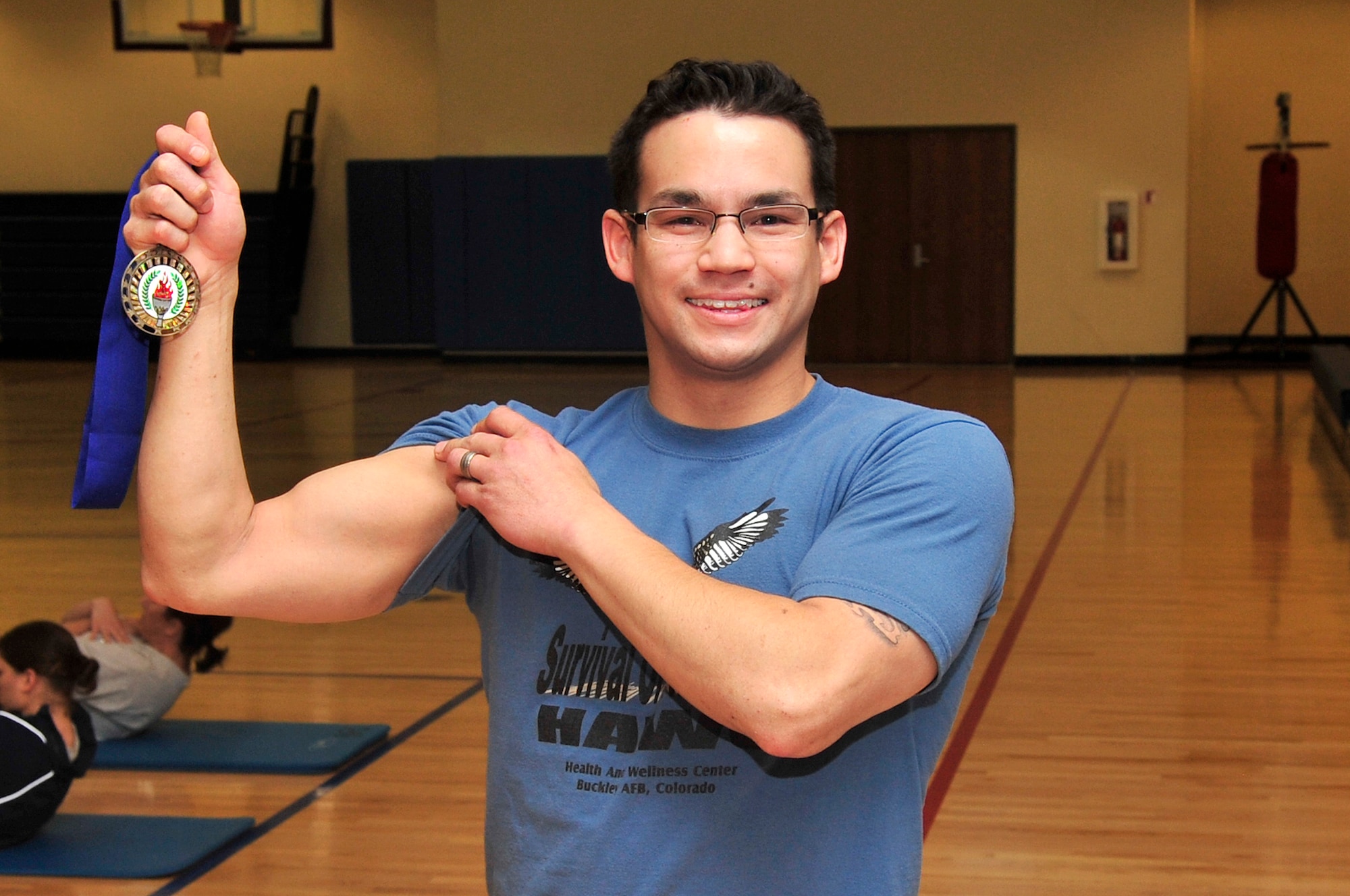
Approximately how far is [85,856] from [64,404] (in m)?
10.2

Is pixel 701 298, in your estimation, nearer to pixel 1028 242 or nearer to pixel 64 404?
pixel 64 404

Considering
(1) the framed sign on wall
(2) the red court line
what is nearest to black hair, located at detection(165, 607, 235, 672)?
(2) the red court line

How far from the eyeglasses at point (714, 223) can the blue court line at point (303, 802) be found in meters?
2.15

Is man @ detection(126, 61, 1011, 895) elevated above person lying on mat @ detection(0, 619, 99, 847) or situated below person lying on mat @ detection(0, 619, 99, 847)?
above

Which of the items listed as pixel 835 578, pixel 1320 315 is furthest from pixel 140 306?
pixel 1320 315

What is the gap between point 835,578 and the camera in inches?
41.9

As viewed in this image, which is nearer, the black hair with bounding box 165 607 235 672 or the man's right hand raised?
the man's right hand raised

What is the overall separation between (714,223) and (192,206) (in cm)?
41

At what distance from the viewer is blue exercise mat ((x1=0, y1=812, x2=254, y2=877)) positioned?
2.95 meters

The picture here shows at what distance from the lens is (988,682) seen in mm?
4324

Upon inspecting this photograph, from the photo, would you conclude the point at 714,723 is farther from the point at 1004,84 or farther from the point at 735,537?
the point at 1004,84

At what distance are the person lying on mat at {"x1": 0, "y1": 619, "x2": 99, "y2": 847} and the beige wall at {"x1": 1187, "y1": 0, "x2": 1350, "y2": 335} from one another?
13569 mm

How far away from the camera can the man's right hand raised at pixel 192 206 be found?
111 cm

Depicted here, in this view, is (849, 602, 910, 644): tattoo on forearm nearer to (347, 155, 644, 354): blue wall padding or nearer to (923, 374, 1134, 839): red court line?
(923, 374, 1134, 839): red court line
